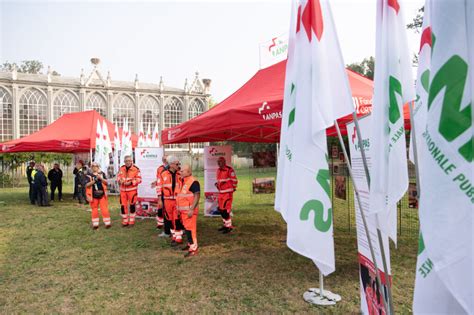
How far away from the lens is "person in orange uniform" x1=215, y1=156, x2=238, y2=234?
315 inches

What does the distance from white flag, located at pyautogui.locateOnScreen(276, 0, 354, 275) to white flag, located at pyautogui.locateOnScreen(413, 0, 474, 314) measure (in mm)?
1104

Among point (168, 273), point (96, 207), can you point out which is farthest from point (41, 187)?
point (168, 273)

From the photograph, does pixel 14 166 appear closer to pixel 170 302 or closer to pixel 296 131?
pixel 170 302

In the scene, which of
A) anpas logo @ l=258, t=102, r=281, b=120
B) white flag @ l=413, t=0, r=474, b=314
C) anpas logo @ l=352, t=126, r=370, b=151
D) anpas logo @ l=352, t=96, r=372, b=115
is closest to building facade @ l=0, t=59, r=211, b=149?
anpas logo @ l=258, t=102, r=281, b=120

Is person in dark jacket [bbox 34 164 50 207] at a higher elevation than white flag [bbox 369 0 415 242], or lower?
lower

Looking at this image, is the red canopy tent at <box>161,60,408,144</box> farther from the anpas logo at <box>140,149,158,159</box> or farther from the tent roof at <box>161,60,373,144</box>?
the anpas logo at <box>140,149,158,159</box>

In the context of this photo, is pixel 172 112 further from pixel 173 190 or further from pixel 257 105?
pixel 257 105

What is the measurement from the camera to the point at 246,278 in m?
4.90

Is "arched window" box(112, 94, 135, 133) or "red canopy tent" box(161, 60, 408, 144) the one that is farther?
"arched window" box(112, 94, 135, 133)

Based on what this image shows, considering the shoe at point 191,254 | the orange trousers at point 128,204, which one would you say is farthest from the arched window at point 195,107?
the shoe at point 191,254

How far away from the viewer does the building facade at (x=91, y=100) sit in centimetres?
4331

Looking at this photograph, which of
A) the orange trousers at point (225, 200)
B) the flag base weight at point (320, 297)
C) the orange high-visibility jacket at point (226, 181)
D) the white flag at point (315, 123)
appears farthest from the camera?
the orange high-visibility jacket at point (226, 181)

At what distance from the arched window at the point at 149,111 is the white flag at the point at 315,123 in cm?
5001

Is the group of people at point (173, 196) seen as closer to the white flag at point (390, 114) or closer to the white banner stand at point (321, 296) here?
the white banner stand at point (321, 296)
